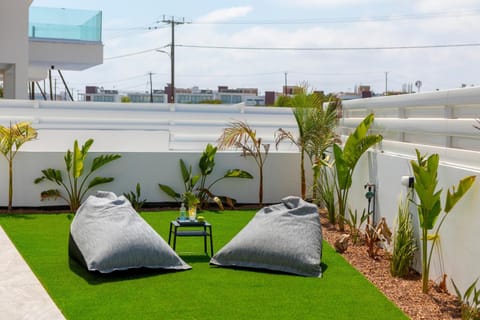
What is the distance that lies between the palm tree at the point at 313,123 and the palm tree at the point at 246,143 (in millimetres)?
970

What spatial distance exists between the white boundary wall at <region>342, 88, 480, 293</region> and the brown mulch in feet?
0.70

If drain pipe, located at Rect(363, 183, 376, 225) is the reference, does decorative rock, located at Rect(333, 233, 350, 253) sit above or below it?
below

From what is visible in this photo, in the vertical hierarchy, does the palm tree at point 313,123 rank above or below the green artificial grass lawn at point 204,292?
above

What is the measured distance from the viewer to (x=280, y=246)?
8.67m

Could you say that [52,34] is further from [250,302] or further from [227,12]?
[250,302]

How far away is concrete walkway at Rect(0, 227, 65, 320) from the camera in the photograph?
22.1 feet

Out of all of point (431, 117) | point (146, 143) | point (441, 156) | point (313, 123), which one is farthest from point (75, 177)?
point (441, 156)

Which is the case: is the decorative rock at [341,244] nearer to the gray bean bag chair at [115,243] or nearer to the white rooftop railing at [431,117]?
the white rooftop railing at [431,117]

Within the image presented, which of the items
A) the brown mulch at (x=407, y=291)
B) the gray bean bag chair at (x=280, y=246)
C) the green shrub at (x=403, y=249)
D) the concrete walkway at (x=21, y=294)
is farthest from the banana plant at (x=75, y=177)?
the green shrub at (x=403, y=249)

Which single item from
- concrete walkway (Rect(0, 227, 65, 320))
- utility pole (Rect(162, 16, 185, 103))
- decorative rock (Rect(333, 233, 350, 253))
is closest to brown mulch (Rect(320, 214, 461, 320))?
decorative rock (Rect(333, 233, 350, 253))

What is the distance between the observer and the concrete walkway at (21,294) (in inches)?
265

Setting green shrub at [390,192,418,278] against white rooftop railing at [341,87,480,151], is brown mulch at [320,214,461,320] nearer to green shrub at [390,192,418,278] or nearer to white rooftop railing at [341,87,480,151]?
green shrub at [390,192,418,278]

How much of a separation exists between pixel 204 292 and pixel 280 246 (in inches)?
56.6

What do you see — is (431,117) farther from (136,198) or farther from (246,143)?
(136,198)
